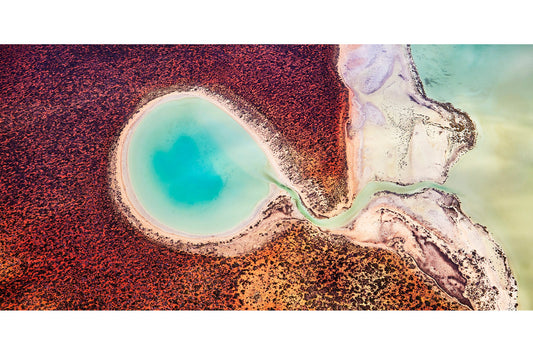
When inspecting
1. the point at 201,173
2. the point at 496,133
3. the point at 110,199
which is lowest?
the point at 110,199

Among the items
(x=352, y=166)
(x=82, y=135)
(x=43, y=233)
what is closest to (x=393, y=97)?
(x=352, y=166)

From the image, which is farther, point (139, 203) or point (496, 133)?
point (496, 133)

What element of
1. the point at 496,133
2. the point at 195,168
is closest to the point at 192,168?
Result: the point at 195,168

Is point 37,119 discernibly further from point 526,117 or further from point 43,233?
point 526,117

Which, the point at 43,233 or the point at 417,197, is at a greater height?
the point at 417,197

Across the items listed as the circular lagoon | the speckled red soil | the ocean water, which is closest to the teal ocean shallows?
the circular lagoon

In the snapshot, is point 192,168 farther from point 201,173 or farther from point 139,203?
point 139,203

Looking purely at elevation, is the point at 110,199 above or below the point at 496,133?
below
